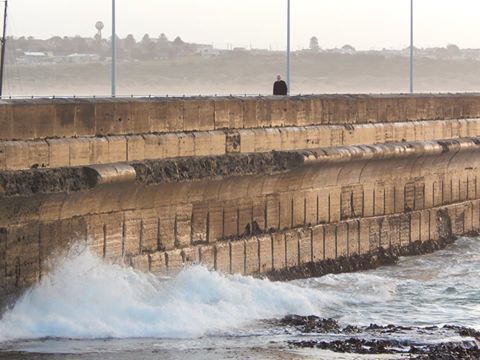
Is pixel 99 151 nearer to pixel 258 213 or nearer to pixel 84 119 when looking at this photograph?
pixel 84 119

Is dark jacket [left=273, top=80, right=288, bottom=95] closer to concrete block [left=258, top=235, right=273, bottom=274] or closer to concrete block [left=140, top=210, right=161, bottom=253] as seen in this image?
concrete block [left=258, top=235, right=273, bottom=274]

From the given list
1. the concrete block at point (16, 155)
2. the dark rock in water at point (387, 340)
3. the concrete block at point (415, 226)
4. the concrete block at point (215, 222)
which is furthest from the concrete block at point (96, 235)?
the concrete block at point (415, 226)

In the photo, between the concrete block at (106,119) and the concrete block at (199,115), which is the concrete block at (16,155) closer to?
the concrete block at (106,119)

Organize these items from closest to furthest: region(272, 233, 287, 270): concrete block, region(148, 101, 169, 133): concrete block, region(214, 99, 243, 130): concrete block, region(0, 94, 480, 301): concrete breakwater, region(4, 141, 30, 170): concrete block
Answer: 1. region(4, 141, 30, 170): concrete block
2. region(0, 94, 480, 301): concrete breakwater
3. region(148, 101, 169, 133): concrete block
4. region(214, 99, 243, 130): concrete block
5. region(272, 233, 287, 270): concrete block

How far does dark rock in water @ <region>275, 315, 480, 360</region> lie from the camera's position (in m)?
20.2

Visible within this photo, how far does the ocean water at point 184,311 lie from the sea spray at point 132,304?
11 mm

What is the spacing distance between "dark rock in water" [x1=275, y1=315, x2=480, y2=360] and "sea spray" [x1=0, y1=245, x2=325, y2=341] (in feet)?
2.19

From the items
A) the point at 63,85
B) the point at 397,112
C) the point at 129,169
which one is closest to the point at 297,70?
the point at 63,85

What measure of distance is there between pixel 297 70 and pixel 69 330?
3320 centimetres

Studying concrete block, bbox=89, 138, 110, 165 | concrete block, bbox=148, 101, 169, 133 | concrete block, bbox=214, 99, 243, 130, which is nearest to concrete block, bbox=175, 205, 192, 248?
concrete block, bbox=148, 101, 169, 133

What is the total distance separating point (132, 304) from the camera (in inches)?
856

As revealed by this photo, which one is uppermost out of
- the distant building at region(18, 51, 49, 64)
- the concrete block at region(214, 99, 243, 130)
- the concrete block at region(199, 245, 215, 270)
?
the distant building at region(18, 51, 49, 64)

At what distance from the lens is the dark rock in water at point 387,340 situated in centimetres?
2019

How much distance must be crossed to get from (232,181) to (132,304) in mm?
3192
